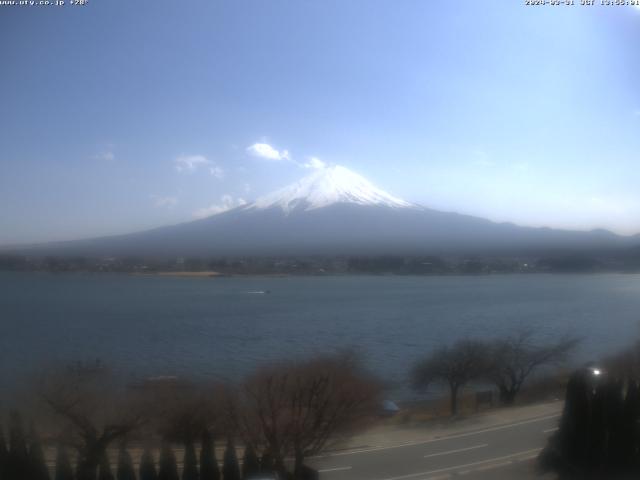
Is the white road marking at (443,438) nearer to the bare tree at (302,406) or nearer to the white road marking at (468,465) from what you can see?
the bare tree at (302,406)

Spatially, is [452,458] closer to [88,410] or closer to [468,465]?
[468,465]

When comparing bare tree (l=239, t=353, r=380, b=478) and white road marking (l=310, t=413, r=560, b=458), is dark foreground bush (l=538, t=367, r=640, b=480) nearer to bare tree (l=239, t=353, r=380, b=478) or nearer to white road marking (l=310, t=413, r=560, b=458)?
white road marking (l=310, t=413, r=560, b=458)

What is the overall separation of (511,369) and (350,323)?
187 cm

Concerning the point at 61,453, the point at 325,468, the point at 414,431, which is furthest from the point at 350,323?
the point at 61,453

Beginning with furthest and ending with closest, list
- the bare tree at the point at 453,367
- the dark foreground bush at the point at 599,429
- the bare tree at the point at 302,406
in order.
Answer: the bare tree at the point at 453,367
the dark foreground bush at the point at 599,429
the bare tree at the point at 302,406

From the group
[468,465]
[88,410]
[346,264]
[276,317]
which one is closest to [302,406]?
[468,465]

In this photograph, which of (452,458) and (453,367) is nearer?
(452,458)

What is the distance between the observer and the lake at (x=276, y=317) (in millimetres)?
4656

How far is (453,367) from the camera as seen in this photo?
5.21m

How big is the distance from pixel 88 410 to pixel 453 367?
358cm

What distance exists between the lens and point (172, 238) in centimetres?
725

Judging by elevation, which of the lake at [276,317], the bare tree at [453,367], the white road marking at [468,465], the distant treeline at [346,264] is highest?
the distant treeline at [346,264]

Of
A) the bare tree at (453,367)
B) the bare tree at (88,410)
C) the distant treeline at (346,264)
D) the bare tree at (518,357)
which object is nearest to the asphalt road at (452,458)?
the bare tree at (453,367)

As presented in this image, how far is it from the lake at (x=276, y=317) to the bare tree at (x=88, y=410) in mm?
265
